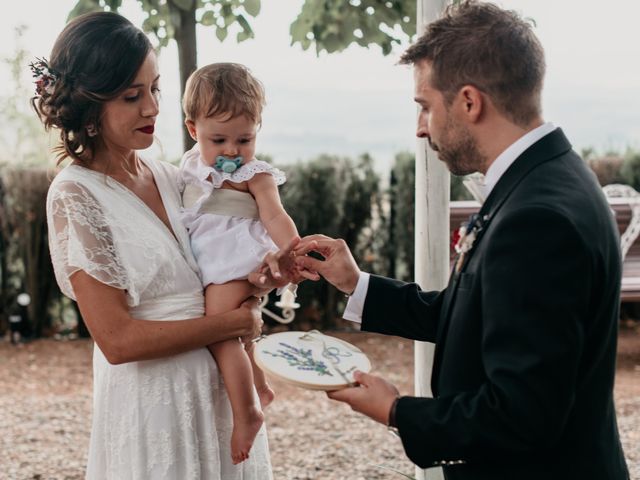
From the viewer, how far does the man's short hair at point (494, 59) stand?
6.38 ft

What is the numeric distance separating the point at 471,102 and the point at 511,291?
446 millimetres

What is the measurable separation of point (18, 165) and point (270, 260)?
5606 millimetres

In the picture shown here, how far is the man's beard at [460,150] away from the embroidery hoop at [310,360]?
1.84 ft

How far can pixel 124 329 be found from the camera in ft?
7.86

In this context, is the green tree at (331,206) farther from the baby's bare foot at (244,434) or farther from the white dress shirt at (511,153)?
the white dress shirt at (511,153)

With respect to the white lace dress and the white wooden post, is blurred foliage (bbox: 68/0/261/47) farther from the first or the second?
the white lace dress

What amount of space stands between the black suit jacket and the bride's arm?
737 millimetres

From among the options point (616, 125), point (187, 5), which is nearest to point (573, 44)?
point (616, 125)

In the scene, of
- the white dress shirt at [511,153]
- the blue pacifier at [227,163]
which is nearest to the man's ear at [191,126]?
the blue pacifier at [227,163]

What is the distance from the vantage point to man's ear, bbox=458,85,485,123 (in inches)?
76.7

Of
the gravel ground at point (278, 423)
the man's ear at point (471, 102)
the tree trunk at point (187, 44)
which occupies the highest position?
the tree trunk at point (187, 44)

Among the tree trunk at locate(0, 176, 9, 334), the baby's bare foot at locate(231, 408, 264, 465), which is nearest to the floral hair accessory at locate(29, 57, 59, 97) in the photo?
the baby's bare foot at locate(231, 408, 264, 465)

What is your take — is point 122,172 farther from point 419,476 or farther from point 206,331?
point 419,476

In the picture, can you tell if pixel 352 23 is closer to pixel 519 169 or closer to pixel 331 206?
pixel 331 206
